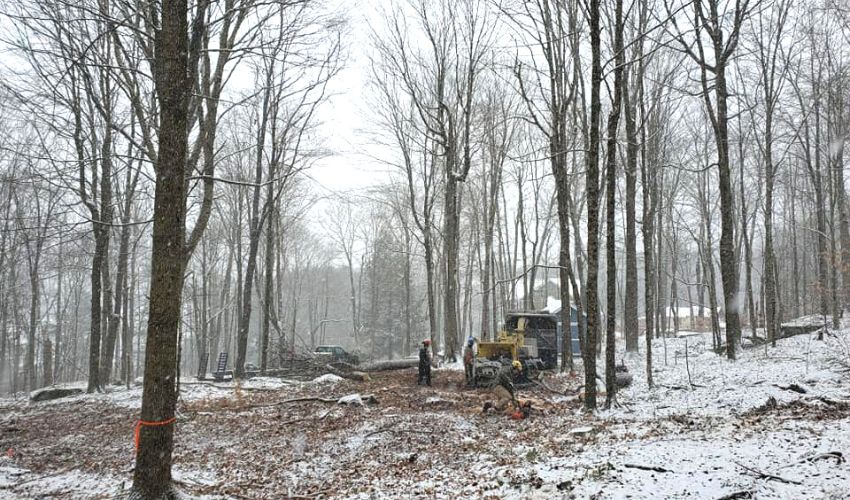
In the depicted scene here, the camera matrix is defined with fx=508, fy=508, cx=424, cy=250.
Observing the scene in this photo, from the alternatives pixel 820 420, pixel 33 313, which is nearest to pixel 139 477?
pixel 820 420

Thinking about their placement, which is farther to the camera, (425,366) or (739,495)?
(425,366)

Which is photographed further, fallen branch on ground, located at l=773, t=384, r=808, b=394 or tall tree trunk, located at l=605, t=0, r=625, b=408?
tall tree trunk, located at l=605, t=0, r=625, b=408

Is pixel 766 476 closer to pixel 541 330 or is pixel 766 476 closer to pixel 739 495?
pixel 739 495

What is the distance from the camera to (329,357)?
21.3m

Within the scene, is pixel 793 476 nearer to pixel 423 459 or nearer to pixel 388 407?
pixel 423 459

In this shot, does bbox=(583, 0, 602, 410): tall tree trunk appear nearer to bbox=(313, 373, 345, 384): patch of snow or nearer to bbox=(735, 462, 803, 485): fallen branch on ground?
bbox=(735, 462, 803, 485): fallen branch on ground

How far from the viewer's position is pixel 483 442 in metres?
8.46

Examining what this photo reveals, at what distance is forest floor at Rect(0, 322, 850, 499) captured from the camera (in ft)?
17.3

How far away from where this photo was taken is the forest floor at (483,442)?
5.27 metres

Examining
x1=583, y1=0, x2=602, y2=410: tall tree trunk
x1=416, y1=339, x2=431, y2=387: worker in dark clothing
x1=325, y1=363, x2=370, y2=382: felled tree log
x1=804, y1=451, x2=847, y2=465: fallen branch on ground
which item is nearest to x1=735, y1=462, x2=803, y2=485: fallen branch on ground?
x1=804, y1=451, x2=847, y2=465: fallen branch on ground

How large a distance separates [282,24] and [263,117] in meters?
7.14

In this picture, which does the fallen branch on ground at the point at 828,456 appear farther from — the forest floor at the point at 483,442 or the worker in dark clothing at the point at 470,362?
the worker in dark clothing at the point at 470,362

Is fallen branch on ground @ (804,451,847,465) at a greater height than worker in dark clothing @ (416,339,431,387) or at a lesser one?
greater

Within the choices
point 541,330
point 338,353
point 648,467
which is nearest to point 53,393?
point 338,353
